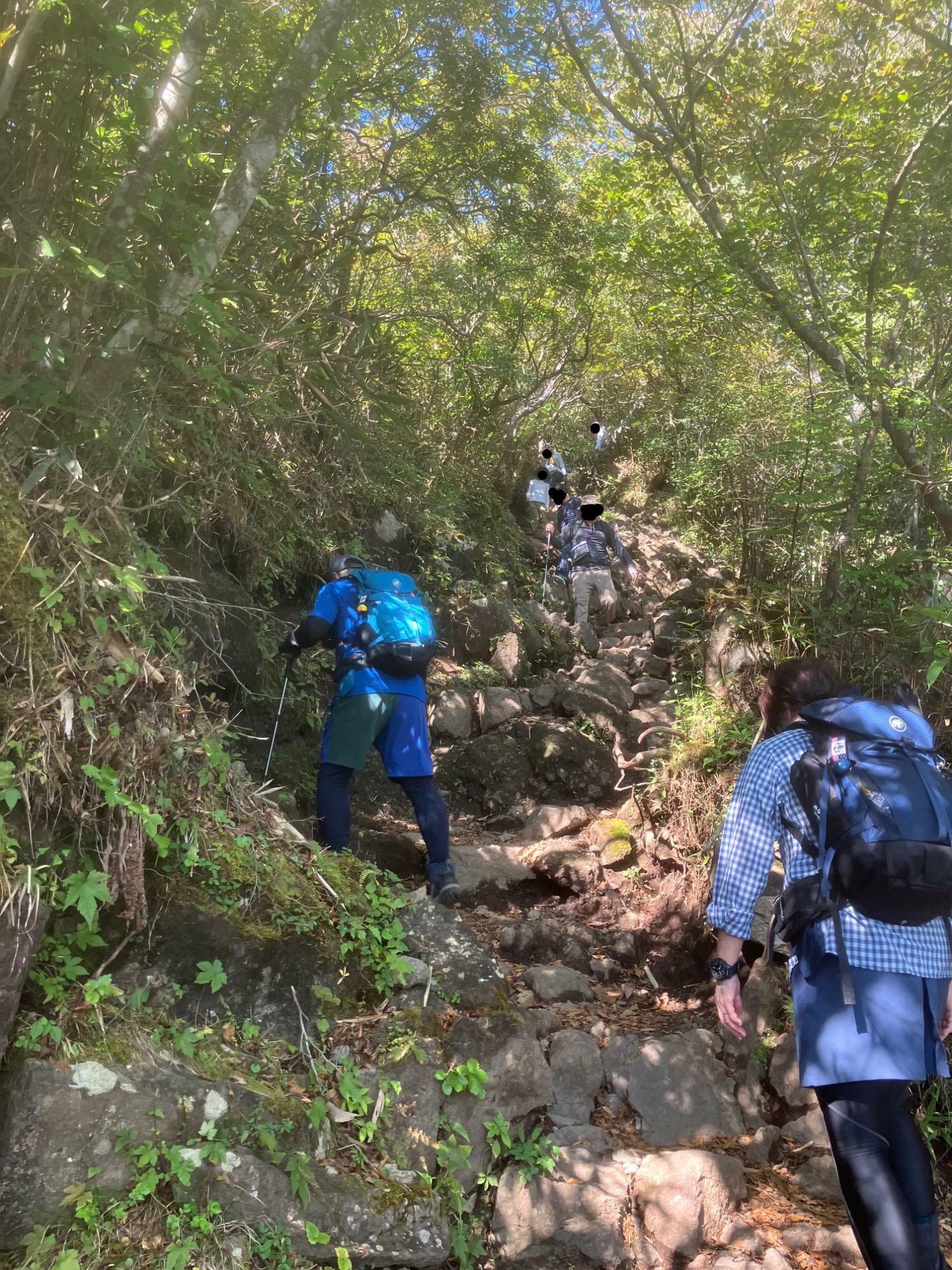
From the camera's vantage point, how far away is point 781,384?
11.6m

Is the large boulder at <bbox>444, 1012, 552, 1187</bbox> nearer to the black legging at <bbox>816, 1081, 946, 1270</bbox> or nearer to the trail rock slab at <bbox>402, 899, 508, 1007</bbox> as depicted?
the trail rock slab at <bbox>402, 899, 508, 1007</bbox>

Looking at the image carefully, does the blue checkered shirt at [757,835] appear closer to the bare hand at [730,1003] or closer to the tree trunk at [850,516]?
the bare hand at [730,1003]

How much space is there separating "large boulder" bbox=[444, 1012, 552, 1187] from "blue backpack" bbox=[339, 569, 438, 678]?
1878 millimetres

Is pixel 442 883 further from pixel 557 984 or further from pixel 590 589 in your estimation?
pixel 590 589

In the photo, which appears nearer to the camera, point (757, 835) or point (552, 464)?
point (757, 835)

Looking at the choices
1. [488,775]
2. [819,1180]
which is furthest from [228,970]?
[488,775]

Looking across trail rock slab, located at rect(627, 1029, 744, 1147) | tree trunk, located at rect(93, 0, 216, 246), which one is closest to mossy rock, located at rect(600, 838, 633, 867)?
trail rock slab, located at rect(627, 1029, 744, 1147)

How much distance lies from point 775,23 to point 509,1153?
7.75 meters

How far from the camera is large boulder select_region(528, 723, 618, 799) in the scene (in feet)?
23.2

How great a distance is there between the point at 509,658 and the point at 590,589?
8.16 feet

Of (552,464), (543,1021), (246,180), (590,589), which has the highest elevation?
(552,464)

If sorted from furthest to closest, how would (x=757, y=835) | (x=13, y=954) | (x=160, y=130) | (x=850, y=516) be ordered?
1. (x=850, y=516)
2. (x=160, y=130)
3. (x=757, y=835)
4. (x=13, y=954)

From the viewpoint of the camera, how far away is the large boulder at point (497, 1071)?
344 centimetres

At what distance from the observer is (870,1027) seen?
7.84 ft
